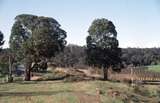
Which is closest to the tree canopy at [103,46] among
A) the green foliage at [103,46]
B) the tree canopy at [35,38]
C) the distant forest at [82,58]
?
the green foliage at [103,46]

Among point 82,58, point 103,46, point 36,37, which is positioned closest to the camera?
point 36,37

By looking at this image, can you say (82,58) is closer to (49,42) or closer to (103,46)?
(103,46)

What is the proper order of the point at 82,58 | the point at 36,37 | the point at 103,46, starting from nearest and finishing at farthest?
the point at 36,37 → the point at 103,46 → the point at 82,58

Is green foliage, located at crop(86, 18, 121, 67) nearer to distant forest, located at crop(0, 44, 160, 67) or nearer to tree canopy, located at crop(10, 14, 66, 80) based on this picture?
tree canopy, located at crop(10, 14, 66, 80)

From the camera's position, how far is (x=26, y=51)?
129ft

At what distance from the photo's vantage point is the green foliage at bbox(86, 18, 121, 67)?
42.3 metres

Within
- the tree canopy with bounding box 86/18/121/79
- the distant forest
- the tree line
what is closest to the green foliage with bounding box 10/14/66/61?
the tree line

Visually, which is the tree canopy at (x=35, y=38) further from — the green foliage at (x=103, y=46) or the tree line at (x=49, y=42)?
the green foliage at (x=103, y=46)

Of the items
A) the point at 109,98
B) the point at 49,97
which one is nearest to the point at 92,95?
the point at 109,98

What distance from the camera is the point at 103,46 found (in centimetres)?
4259

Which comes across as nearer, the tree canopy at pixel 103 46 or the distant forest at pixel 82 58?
the tree canopy at pixel 103 46

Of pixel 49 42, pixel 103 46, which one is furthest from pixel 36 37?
pixel 103 46

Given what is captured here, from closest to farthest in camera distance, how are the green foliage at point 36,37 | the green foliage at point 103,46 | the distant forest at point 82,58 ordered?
the green foliage at point 36,37
the green foliage at point 103,46
the distant forest at point 82,58

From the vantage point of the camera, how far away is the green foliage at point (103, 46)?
1666 inches
